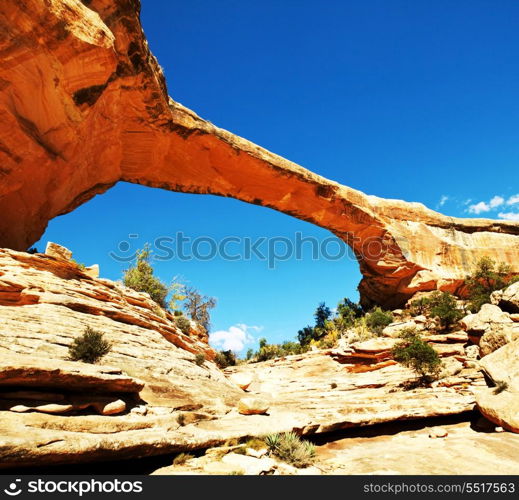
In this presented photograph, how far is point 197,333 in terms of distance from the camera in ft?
61.3

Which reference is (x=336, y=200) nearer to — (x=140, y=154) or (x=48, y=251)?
(x=140, y=154)

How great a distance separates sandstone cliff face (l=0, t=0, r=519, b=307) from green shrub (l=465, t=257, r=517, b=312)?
1.44 meters

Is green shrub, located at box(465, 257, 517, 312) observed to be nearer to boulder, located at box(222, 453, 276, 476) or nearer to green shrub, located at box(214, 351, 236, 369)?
green shrub, located at box(214, 351, 236, 369)

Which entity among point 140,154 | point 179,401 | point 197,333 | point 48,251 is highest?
point 140,154

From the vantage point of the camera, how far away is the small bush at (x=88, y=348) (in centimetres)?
688

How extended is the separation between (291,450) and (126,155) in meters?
15.5

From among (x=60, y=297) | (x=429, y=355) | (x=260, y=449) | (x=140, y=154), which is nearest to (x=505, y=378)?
(x=429, y=355)

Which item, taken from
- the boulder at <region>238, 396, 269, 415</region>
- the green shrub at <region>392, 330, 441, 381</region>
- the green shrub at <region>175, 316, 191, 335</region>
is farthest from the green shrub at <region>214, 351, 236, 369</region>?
the boulder at <region>238, 396, 269, 415</region>

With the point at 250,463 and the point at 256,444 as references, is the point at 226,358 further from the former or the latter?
the point at 250,463

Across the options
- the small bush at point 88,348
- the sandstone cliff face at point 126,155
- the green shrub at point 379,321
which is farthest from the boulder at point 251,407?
the green shrub at point 379,321

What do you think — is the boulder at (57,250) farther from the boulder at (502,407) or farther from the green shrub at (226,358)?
the boulder at (502,407)

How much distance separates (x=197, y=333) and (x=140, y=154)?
10.4 m

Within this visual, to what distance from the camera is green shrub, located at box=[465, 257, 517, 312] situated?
2255cm

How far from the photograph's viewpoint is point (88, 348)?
7039 mm
